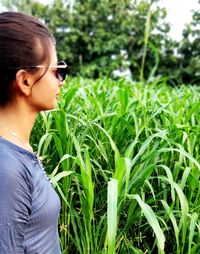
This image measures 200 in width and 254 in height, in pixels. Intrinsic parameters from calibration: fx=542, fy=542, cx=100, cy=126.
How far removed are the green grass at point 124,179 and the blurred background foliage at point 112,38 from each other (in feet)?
29.0

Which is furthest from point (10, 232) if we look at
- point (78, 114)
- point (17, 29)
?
point (78, 114)

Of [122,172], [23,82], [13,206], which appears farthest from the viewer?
[122,172]

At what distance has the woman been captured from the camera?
1074mm

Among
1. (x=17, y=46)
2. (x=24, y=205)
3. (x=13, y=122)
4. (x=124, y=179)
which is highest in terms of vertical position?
(x=17, y=46)

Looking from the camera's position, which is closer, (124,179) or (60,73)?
(60,73)

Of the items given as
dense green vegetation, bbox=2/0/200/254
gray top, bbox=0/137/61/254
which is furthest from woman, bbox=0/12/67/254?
dense green vegetation, bbox=2/0/200/254

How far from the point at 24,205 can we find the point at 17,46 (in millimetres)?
332

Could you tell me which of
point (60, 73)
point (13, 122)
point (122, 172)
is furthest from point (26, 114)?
point (122, 172)

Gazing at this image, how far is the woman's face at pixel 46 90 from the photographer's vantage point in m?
1.19

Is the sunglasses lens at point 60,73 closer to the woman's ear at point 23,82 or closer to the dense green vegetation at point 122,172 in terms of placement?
the woman's ear at point 23,82

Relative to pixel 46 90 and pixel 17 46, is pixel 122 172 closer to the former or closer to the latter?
pixel 46 90

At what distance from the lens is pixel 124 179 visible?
5.10 ft

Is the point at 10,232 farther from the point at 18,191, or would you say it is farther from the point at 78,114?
the point at 78,114

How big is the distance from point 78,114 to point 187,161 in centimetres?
48
